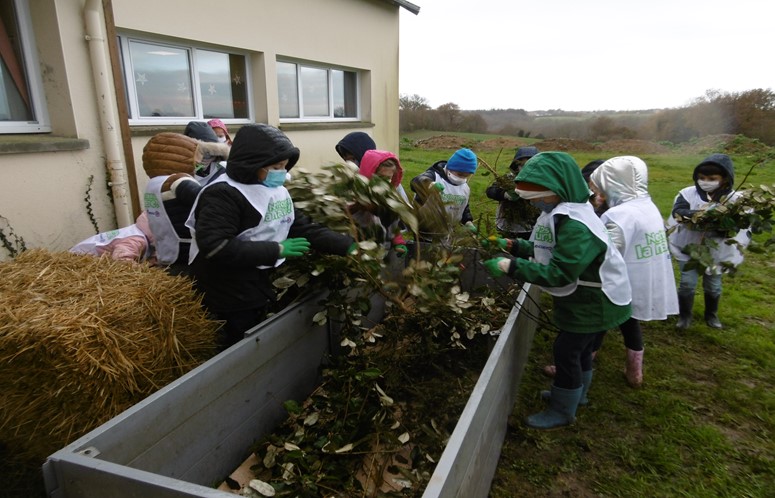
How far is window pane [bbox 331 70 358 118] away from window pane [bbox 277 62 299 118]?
1223mm

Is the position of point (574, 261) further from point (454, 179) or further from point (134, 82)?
point (134, 82)

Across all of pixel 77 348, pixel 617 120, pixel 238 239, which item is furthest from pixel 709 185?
pixel 617 120

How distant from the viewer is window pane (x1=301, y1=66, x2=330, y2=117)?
8188mm

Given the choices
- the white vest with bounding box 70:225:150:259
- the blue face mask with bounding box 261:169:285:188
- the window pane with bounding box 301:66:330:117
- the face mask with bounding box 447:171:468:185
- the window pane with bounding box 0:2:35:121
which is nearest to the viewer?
the blue face mask with bounding box 261:169:285:188

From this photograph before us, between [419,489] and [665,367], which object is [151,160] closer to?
[419,489]

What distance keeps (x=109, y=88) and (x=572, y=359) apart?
4.56 metres

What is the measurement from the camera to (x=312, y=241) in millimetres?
2920

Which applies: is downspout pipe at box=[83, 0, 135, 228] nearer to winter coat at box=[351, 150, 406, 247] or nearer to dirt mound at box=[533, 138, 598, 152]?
winter coat at box=[351, 150, 406, 247]

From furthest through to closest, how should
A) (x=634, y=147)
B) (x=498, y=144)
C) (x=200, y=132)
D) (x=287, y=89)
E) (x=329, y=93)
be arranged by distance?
1. (x=634, y=147)
2. (x=498, y=144)
3. (x=329, y=93)
4. (x=287, y=89)
5. (x=200, y=132)

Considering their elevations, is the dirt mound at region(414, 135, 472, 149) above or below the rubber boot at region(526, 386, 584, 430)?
above

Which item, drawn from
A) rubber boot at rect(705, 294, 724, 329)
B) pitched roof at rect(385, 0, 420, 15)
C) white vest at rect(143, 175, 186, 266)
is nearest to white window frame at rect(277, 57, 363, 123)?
pitched roof at rect(385, 0, 420, 15)

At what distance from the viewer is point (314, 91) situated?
8.45 metres

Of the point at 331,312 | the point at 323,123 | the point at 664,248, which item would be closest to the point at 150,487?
the point at 331,312

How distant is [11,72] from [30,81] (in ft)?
0.47
